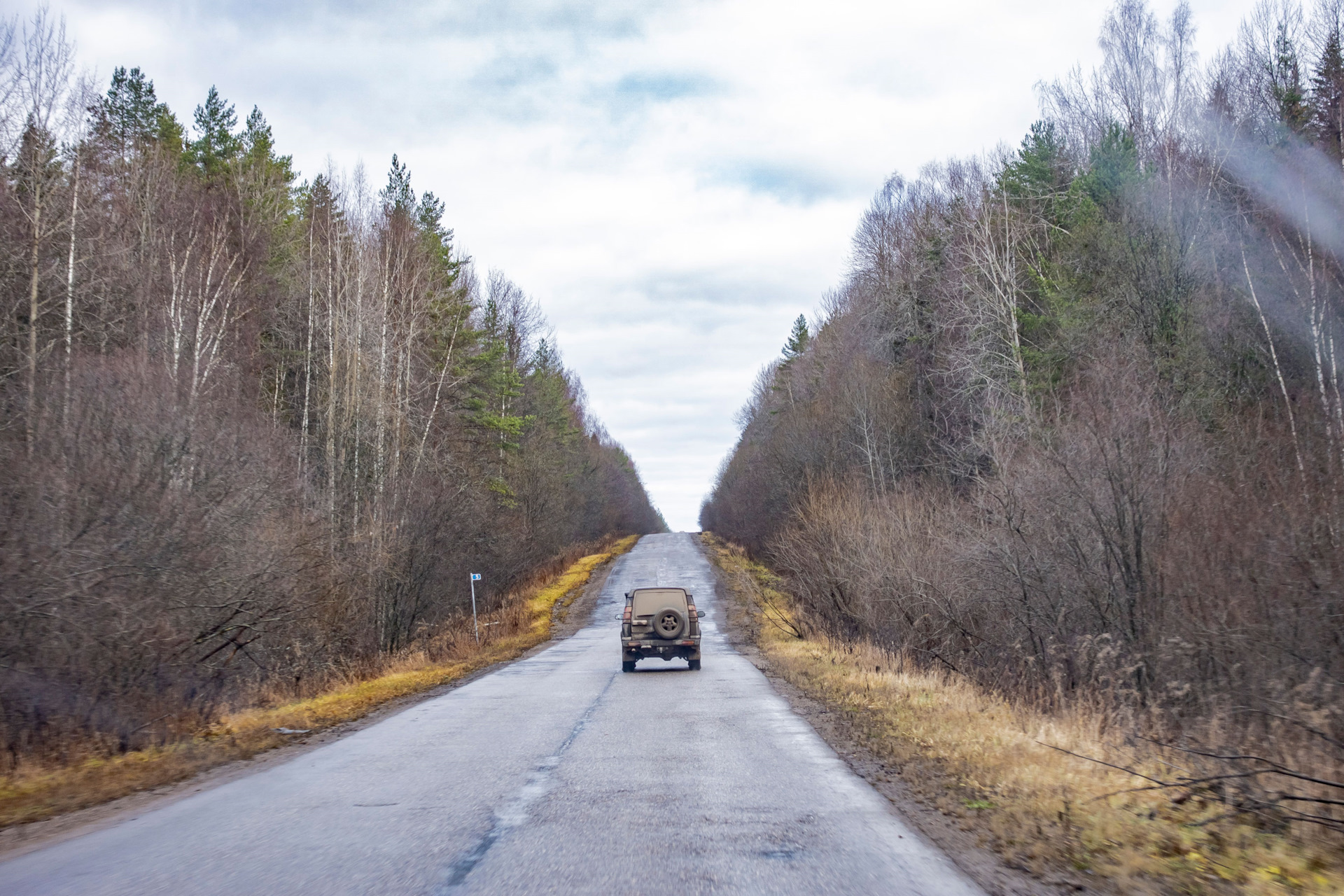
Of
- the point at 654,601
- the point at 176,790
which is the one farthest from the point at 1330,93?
the point at 176,790

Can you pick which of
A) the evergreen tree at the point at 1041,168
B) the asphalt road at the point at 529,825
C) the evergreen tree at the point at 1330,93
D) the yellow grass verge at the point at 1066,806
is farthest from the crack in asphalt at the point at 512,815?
the evergreen tree at the point at 1041,168

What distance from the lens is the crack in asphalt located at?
5.87m

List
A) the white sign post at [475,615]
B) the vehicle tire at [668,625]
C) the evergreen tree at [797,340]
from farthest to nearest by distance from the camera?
the evergreen tree at [797,340] < the white sign post at [475,615] < the vehicle tire at [668,625]

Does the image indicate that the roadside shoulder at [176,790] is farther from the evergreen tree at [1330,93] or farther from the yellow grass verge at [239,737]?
the evergreen tree at [1330,93]

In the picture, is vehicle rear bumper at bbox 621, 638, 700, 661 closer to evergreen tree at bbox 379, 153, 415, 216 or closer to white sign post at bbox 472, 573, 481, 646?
white sign post at bbox 472, 573, 481, 646

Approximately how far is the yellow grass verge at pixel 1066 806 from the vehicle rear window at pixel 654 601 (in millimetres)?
8509

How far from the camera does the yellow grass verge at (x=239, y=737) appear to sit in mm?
8695

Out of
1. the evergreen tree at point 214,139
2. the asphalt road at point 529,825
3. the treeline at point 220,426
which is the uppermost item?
the evergreen tree at point 214,139

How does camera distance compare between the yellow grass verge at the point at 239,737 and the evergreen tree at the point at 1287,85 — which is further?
the evergreen tree at the point at 1287,85

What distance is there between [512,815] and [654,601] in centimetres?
1579

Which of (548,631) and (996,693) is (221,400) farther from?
(548,631)

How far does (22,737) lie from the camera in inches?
400

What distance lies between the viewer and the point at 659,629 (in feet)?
74.7

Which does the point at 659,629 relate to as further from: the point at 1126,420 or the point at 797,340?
the point at 797,340
